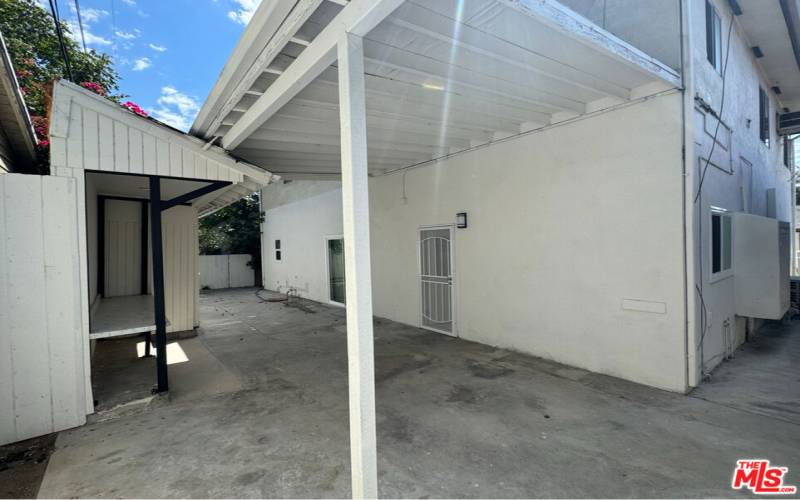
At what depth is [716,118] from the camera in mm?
4215

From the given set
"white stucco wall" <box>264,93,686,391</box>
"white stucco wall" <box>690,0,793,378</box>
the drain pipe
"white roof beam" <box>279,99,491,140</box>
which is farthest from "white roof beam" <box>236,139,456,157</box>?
"white stucco wall" <box>690,0,793,378</box>

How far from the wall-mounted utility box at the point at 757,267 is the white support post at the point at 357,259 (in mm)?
5432

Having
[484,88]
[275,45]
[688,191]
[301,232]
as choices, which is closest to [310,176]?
[484,88]

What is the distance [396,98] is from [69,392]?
3.94m

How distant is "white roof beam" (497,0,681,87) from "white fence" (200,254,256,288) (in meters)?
14.1

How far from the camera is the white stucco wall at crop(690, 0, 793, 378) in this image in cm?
378

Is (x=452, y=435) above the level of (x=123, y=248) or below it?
below

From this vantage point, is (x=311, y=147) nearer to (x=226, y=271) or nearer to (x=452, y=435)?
(x=452, y=435)

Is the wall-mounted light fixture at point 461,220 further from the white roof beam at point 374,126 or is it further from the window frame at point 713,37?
the window frame at point 713,37

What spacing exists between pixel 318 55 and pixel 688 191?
3.55 m

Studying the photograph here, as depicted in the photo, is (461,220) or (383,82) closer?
(383,82)

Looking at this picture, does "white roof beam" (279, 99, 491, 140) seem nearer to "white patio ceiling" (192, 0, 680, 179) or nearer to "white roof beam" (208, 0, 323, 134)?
"white patio ceiling" (192, 0, 680, 179)

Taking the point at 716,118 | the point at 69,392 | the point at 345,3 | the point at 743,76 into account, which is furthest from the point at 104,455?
the point at 743,76

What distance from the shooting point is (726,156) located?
15.0 feet
